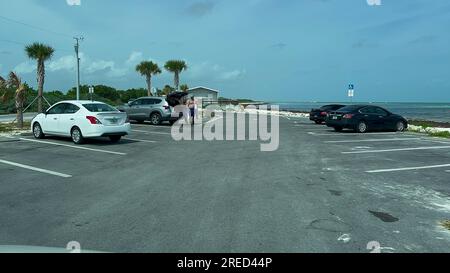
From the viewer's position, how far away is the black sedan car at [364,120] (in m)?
22.6

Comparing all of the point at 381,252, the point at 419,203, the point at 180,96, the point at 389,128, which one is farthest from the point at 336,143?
the point at 180,96

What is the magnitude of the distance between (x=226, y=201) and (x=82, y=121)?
9.82 metres

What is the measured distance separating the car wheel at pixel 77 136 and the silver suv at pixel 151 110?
1063cm

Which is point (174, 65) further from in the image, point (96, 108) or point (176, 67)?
point (96, 108)

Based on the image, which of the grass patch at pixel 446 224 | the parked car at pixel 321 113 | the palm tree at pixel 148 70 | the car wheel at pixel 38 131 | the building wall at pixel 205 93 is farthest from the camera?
the building wall at pixel 205 93

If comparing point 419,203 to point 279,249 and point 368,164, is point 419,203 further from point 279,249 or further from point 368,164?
point 368,164

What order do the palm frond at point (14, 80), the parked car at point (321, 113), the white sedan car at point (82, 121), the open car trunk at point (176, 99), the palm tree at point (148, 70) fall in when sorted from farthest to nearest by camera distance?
the palm tree at point (148, 70) < the parked car at point (321, 113) < the open car trunk at point (176, 99) < the palm frond at point (14, 80) < the white sedan car at point (82, 121)

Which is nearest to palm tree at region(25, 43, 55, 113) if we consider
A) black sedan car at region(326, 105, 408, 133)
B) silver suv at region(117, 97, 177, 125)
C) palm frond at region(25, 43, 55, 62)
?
palm frond at region(25, 43, 55, 62)

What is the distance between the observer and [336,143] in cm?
1716

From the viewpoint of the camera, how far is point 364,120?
22.8 meters

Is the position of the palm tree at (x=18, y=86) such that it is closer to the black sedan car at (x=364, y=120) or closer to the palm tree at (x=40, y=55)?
the palm tree at (x=40, y=55)

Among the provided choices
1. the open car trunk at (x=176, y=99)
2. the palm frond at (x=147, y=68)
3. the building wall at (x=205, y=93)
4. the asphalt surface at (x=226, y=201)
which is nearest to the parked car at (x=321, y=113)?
the open car trunk at (x=176, y=99)

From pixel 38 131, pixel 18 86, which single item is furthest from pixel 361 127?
pixel 18 86
